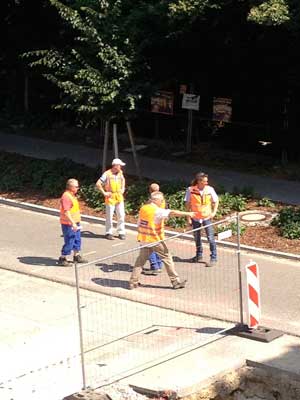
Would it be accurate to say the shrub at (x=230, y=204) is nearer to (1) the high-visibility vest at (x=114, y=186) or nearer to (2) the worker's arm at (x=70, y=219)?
(1) the high-visibility vest at (x=114, y=186)

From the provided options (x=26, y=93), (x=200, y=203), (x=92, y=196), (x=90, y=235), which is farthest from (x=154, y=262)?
(x=26, y=93)

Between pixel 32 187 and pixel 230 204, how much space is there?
520 cm

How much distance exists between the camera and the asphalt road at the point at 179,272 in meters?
12.5

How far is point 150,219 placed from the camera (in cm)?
1311

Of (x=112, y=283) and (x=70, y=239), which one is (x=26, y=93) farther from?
(x=112, y=283)

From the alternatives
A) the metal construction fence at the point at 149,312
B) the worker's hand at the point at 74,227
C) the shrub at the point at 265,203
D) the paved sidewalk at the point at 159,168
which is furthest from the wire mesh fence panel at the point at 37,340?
the paved sidewalk at the point at 159,168

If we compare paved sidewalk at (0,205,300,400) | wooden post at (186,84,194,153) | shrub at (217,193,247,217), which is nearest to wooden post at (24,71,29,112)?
wooden post at (186,84,194,153)

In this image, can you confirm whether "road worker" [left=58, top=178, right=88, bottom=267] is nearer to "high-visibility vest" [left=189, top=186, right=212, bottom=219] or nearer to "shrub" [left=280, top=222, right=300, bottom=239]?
"high-visibility vest" [left=189, top=186, right=212, bottom=219]

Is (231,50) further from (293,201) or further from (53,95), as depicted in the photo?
(53,95)

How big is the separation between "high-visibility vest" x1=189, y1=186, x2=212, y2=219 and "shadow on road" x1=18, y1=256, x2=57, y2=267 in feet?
8.94

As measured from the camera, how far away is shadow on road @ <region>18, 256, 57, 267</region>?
15.2m

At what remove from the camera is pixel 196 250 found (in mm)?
14344

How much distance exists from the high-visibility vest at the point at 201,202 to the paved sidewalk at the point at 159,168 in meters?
3.52

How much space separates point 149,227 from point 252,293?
258 cm
